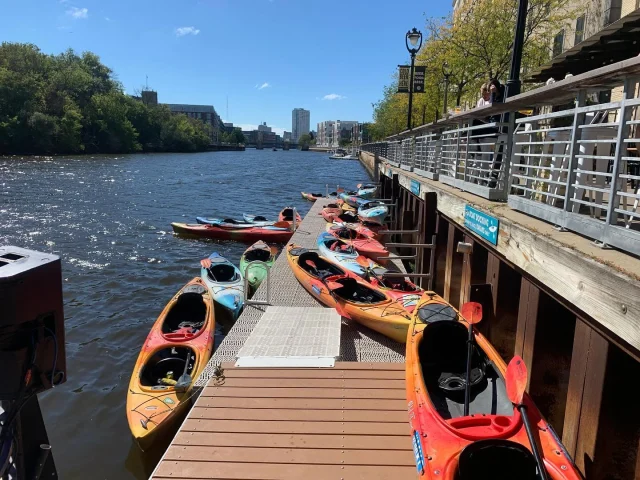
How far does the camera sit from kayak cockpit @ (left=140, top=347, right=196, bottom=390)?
707 centimetres

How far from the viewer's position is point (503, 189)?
6684mm

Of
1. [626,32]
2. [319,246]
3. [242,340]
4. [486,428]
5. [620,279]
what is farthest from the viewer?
[319,246]

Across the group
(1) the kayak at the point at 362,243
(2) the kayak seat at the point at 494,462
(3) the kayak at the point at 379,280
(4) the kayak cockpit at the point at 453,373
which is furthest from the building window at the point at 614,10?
(2) the kayak seat at the point at 494,462

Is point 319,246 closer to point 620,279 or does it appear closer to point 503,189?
point 503,189

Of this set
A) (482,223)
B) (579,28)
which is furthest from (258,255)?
(579,28)

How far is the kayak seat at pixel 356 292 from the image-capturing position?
28.2 feet

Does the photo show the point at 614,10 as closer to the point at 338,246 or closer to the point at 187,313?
the point at 338,246

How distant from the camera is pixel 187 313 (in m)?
9.77

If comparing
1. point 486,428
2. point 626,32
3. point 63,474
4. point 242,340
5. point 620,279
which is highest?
point 626,32

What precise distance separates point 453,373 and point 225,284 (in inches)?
285

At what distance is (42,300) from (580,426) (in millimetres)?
4027

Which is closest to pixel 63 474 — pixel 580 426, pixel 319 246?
pixel 580 426

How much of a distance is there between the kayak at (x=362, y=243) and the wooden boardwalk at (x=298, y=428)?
23.8ft

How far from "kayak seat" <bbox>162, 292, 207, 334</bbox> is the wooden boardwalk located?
11.2 ft
